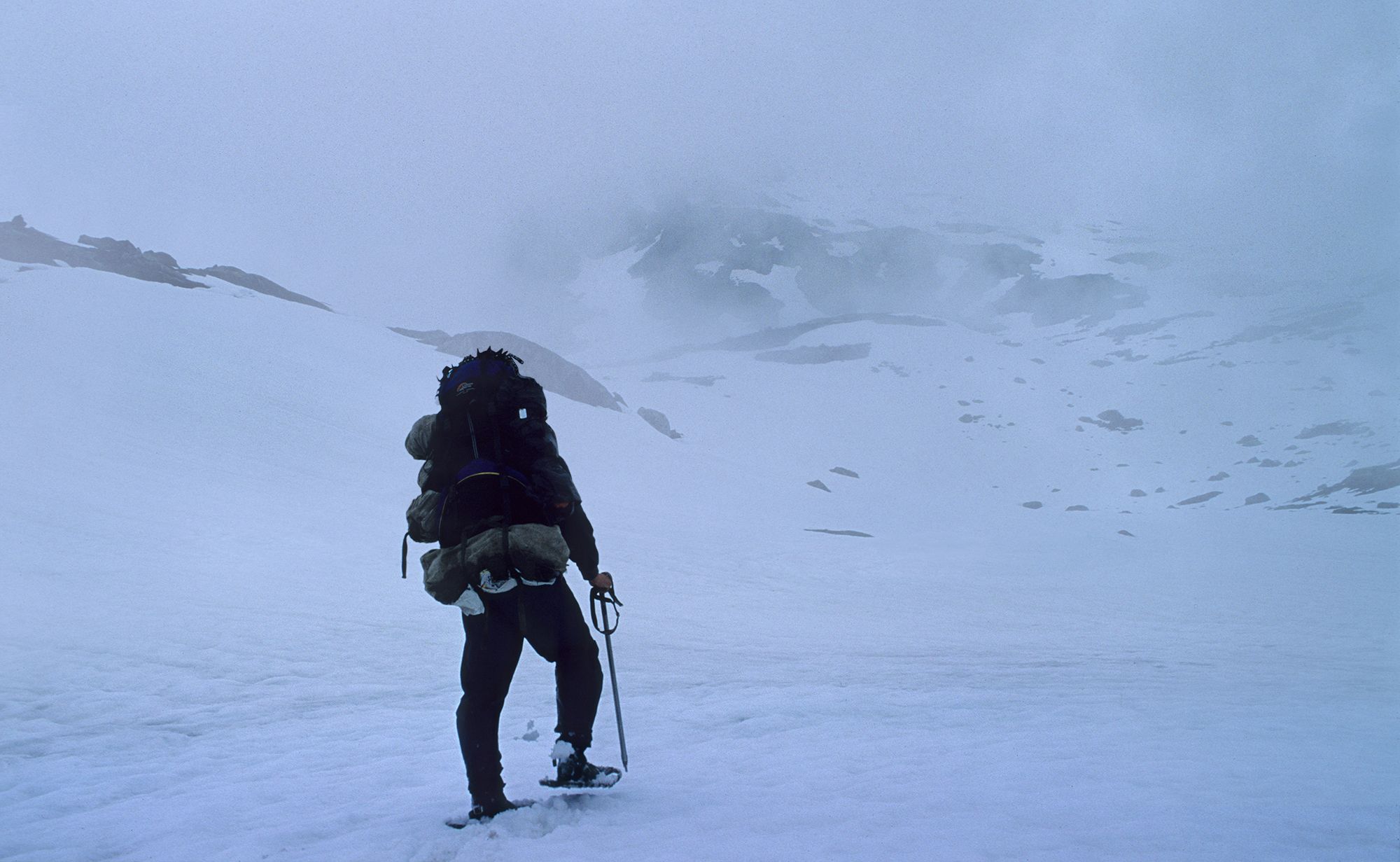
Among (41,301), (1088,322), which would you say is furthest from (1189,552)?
(1088,322)

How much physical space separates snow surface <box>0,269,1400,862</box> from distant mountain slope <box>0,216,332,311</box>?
12074 mm

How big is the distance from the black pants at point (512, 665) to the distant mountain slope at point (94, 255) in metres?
41.7

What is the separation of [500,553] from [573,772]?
0.86 m

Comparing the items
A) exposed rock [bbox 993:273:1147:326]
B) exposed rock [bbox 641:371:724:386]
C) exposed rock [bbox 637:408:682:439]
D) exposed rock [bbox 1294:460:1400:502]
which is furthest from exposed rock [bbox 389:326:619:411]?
exposed rock [bbox 993:273:1147:326]

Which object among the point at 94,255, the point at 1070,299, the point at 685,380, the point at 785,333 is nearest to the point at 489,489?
the point at 94,255

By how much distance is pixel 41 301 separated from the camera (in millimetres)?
25172

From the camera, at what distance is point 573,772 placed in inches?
112

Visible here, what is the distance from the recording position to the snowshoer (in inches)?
107

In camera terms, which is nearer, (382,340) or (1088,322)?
(382,340)

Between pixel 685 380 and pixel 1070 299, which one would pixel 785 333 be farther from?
pixel 1070 299

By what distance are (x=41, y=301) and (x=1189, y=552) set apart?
34842mm

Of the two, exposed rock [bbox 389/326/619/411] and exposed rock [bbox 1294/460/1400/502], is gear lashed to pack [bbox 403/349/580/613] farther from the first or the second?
exposed rock [bbox 1294/460/1400/502]

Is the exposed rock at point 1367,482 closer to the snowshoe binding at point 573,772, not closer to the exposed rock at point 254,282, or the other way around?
the snowshoe binding at point 573,772

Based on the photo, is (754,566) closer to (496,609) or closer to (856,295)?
(496,609)
